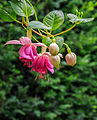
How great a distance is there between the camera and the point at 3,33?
108cm

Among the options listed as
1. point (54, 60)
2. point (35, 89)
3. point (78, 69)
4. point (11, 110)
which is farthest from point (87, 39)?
point (54, 60)

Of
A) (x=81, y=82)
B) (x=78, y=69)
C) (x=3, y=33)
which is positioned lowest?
(x=81, y=82)

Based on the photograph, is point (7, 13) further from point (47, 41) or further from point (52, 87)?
point (52, 87)

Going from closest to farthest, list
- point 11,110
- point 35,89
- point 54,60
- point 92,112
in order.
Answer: point 54,60 < point 11,110 < point 35,89 < point 92,112

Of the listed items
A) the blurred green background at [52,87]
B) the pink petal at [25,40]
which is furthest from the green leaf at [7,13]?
the blurred green background at [52,87]

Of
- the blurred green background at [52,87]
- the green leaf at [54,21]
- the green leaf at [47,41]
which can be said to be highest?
the green leaf at [54,21]

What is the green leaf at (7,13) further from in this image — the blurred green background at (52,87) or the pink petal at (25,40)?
the blurred green background at (52,87)

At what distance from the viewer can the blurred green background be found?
99 centimetres

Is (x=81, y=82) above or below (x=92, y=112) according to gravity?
above

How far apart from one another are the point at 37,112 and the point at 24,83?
22 cm

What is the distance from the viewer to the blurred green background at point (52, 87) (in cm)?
99

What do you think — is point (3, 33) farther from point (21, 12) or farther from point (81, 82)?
point (21, 12)

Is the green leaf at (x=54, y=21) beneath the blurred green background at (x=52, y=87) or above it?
above

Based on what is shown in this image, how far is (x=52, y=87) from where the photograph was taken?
106cm
